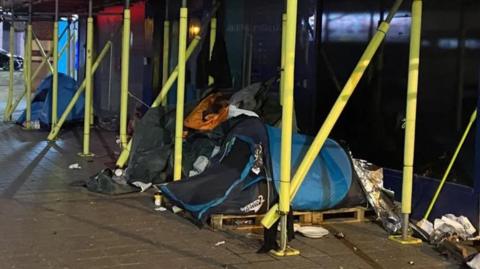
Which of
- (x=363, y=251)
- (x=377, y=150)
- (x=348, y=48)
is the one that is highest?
(x=348, y=48)

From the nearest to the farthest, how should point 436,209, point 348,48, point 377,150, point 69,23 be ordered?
point 436,209 < point 377,150 < point 348,48 < point 69,23

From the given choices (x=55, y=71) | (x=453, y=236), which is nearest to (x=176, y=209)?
(x=453, y=236)

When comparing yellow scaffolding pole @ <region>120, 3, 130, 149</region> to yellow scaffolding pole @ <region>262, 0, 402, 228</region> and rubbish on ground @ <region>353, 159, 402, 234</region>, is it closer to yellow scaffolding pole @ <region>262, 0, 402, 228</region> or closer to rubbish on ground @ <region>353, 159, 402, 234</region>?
rubbish on ground @ <region>353, 159, 402, 234</region>

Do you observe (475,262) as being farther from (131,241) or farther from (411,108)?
(131,241)

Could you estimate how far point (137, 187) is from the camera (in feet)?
26.7

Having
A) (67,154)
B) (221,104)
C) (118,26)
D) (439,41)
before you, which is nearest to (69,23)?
(118,26)

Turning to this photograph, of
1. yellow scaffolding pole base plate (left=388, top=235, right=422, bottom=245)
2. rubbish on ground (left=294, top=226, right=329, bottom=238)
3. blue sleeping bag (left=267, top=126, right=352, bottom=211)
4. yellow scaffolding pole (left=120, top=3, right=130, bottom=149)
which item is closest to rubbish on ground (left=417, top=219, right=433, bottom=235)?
yellow scaffolding pole base plate (left=388, top=235, right=422, bottom=245)

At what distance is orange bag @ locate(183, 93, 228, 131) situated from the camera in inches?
321

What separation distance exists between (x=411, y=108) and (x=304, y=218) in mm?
1449

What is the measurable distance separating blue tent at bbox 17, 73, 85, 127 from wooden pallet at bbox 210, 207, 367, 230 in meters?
8.75

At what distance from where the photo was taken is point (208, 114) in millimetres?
8359

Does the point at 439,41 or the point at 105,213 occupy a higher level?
the point at 439,41

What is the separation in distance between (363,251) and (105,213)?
2.62 m

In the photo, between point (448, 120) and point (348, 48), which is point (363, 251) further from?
point (348, 48)
